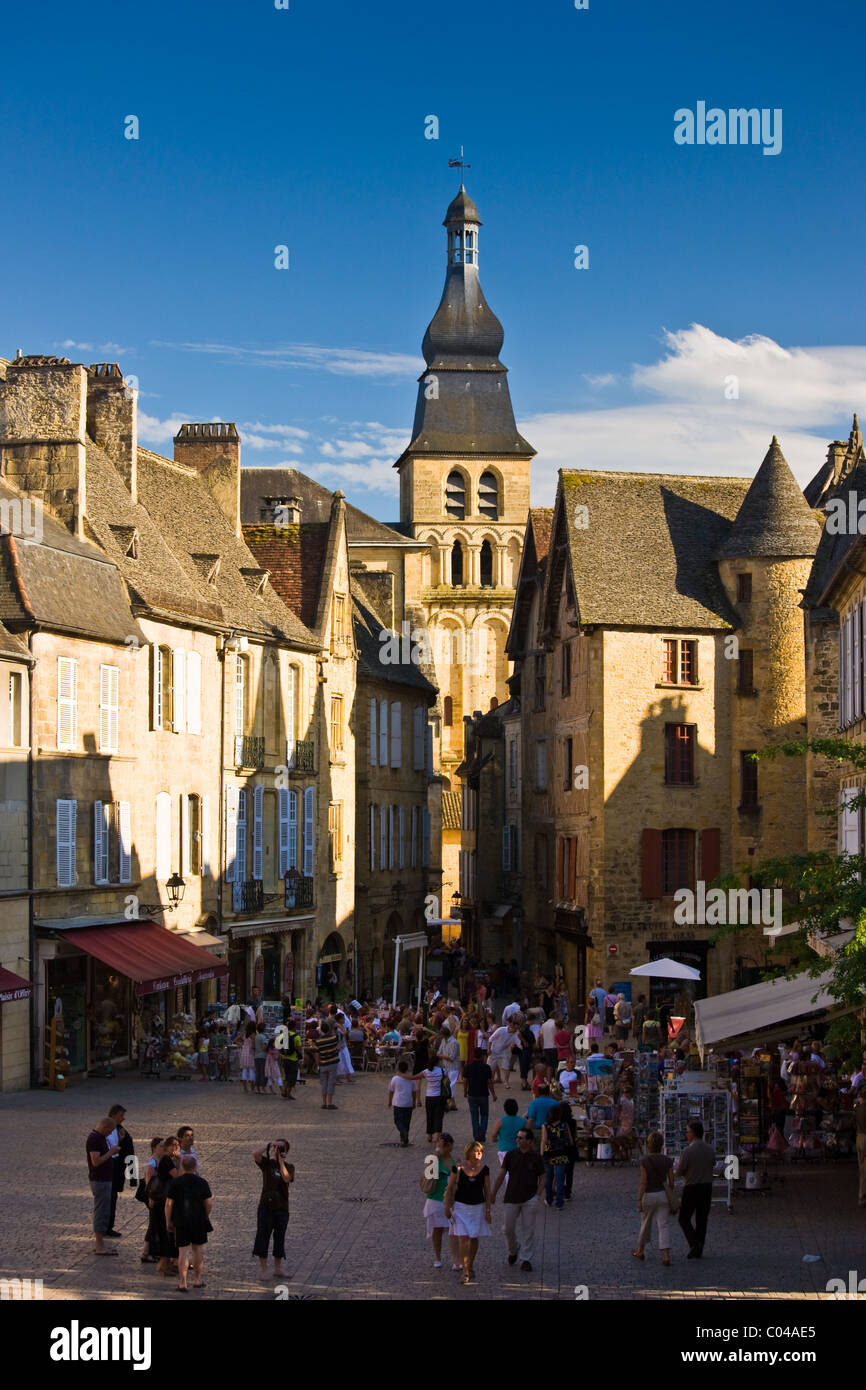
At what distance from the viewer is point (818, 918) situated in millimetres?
20062

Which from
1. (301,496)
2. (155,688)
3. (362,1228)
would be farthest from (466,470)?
(362,1228)

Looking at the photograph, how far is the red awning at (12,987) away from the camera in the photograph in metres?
27.2

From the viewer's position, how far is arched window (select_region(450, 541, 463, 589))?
332 feet

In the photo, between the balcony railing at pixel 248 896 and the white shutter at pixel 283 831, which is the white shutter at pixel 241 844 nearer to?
the balcony railing at pixel 248 896

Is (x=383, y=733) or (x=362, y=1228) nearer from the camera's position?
(x=362, y=1228)

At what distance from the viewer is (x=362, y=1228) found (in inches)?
726

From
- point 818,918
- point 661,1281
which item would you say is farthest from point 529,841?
point 661,1281

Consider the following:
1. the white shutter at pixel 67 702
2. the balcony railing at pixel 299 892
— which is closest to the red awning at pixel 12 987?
the white shutter at pixel 67 702

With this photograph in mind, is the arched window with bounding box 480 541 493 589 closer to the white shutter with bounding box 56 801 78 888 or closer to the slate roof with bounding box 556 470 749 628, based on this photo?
the slate roof with bounding box 556 470 749 628

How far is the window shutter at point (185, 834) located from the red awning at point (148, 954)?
249cm

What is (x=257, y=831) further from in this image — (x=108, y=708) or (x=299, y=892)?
(x=108, y=708)

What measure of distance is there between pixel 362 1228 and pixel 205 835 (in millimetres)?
20176
